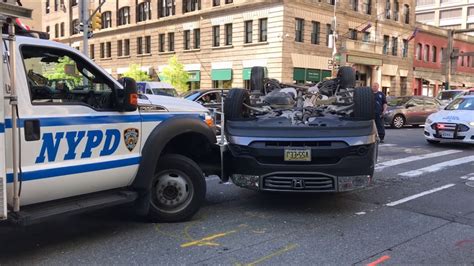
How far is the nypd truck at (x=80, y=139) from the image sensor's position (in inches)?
161

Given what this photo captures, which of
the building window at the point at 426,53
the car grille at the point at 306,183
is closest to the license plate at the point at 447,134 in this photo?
the car grille at the point at 306,183

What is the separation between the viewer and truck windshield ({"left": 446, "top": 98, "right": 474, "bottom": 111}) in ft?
43.6

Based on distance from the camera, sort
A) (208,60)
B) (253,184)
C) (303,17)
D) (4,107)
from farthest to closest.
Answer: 1. (208,60)
2. (303,17)
3. (253,184)
4. (4,107)

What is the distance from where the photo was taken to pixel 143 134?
523 cm

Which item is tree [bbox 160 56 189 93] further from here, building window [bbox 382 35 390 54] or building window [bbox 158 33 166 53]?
building window [bbox 382 35 390 54]

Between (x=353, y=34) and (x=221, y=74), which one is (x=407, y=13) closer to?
(x=353, y=34)

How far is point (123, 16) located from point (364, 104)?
49217 millimetres

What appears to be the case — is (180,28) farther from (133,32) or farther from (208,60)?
(133,32)

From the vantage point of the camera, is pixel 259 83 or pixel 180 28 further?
pixel 180 28

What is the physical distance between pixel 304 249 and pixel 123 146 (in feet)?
6.91

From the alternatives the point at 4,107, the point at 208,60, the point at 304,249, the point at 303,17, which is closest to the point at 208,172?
the point at 304,249

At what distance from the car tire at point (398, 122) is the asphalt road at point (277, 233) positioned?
13.2 meters

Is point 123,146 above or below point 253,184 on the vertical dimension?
above

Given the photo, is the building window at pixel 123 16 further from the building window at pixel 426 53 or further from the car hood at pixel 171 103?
the car hood at pixel 171 103
